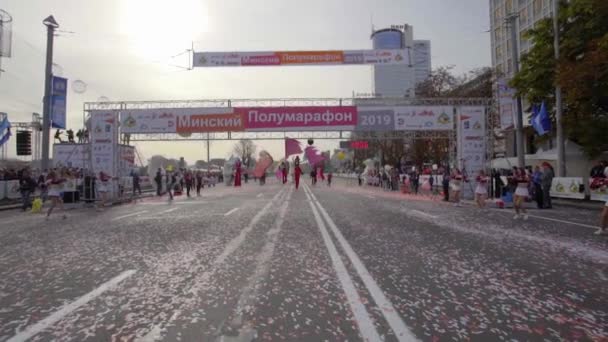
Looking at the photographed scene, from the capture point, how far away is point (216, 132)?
73.8 ft

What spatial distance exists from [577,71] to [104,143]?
23210 millimetres

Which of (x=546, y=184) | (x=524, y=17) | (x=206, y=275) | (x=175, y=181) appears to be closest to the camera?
(x=206, y=275)

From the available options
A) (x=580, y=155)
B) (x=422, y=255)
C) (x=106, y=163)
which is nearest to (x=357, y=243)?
(x=422, y=255)

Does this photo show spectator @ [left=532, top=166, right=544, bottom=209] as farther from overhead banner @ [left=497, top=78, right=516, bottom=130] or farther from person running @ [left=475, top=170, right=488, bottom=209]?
overhead banner @ [left=497, top=78, right=516, bottom=130]

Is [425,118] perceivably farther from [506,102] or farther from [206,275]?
[206,275]

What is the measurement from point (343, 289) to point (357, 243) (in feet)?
8.84

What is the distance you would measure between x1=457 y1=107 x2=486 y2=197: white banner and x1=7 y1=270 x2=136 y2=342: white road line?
19138 mm

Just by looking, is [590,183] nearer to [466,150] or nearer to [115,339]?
[466,150]

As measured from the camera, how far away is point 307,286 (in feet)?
13.8

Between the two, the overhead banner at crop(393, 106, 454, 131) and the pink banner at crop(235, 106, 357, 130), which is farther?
the pink banner at crop(235, 106, 357, 130)

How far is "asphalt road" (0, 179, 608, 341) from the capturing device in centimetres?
306

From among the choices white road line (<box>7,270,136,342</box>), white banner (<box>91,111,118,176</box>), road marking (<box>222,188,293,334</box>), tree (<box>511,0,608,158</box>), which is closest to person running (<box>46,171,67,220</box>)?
white banner (<box>91,111,118,176</box>)

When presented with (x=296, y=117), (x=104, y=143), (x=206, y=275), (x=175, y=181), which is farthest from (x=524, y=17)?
(x=206, y=275)

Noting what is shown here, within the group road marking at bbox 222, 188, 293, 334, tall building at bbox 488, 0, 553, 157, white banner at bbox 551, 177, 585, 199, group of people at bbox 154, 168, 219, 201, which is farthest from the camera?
tall building at bbox 488, 0, 553, 157
